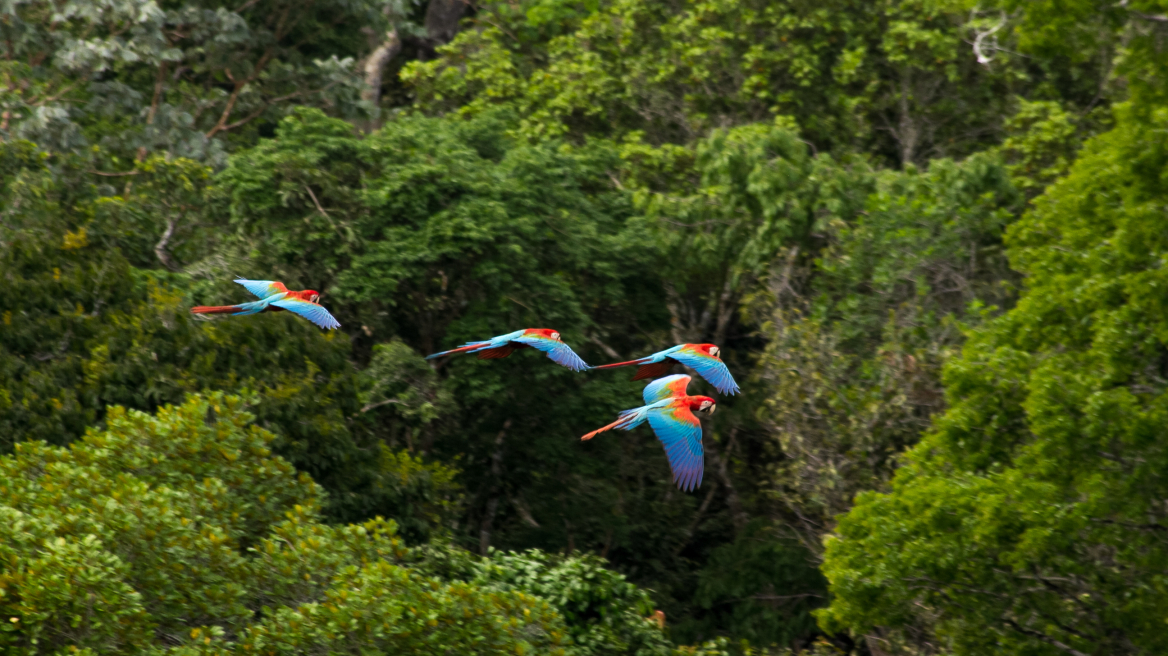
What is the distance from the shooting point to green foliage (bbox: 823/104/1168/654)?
32.7 feet

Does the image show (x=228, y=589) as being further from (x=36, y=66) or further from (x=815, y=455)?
(x=36, y=66)

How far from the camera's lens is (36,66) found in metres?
18.7

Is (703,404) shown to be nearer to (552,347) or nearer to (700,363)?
(700,363)

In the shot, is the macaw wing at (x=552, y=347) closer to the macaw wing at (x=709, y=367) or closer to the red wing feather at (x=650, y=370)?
the red wing feather at (x=650, y=370)

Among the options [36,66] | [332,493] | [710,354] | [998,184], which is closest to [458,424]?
[332,493]

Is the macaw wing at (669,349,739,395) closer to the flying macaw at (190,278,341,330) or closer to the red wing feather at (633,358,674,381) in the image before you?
the red wing feather at (633,358,674,381)

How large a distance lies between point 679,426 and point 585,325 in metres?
10.0

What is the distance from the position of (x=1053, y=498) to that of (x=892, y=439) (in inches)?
166

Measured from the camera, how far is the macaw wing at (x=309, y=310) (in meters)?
5.30

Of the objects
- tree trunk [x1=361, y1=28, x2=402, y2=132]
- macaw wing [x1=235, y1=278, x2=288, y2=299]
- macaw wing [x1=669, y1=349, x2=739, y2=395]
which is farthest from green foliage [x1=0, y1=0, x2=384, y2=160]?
macaw wing [x1=669, y1=349, x2=739, y2=395]

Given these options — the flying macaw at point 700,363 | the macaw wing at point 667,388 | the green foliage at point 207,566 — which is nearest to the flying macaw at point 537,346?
the flying macaw at point 700,363

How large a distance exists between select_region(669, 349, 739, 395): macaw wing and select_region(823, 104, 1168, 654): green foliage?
5.06 m

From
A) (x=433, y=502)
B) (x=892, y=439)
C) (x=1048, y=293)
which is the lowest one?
(x=433, y=502)

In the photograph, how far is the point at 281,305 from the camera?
561 cm
